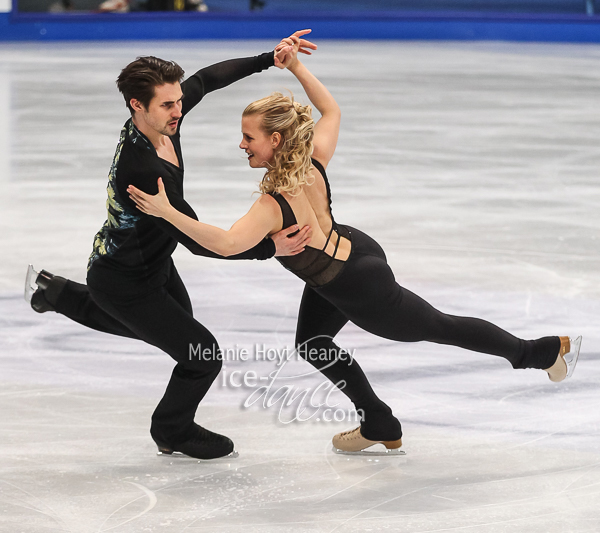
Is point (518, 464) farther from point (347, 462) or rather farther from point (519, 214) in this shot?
point (519, 214)

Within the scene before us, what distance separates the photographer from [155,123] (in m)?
2.60

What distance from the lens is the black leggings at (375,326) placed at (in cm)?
268

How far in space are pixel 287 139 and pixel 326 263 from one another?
374 mm

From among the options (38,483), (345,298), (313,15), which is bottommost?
(38,483)

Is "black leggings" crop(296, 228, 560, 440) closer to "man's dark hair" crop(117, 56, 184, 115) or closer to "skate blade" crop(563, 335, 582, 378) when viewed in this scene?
"skate blade" crop(563, 335, 582, 378)

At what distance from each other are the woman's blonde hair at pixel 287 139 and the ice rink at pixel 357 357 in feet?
2.87

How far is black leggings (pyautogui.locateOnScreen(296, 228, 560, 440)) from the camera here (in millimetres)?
2676

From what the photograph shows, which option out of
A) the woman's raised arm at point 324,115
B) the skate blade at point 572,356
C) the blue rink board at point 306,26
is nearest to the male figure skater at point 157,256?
the woman's raised arm at point 324,115

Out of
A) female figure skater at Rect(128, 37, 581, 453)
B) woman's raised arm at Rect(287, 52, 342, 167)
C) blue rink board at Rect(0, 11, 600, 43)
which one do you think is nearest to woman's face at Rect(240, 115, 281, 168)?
female figure skater at Rect(128, 37, 581, 453)

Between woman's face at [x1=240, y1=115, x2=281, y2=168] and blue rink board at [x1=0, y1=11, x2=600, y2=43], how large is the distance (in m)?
15.8

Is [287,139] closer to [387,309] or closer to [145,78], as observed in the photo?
[145,78]

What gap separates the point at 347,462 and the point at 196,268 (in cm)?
213

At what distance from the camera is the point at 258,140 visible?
2590 millimetres

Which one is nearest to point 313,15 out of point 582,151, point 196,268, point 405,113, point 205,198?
point 405,113
